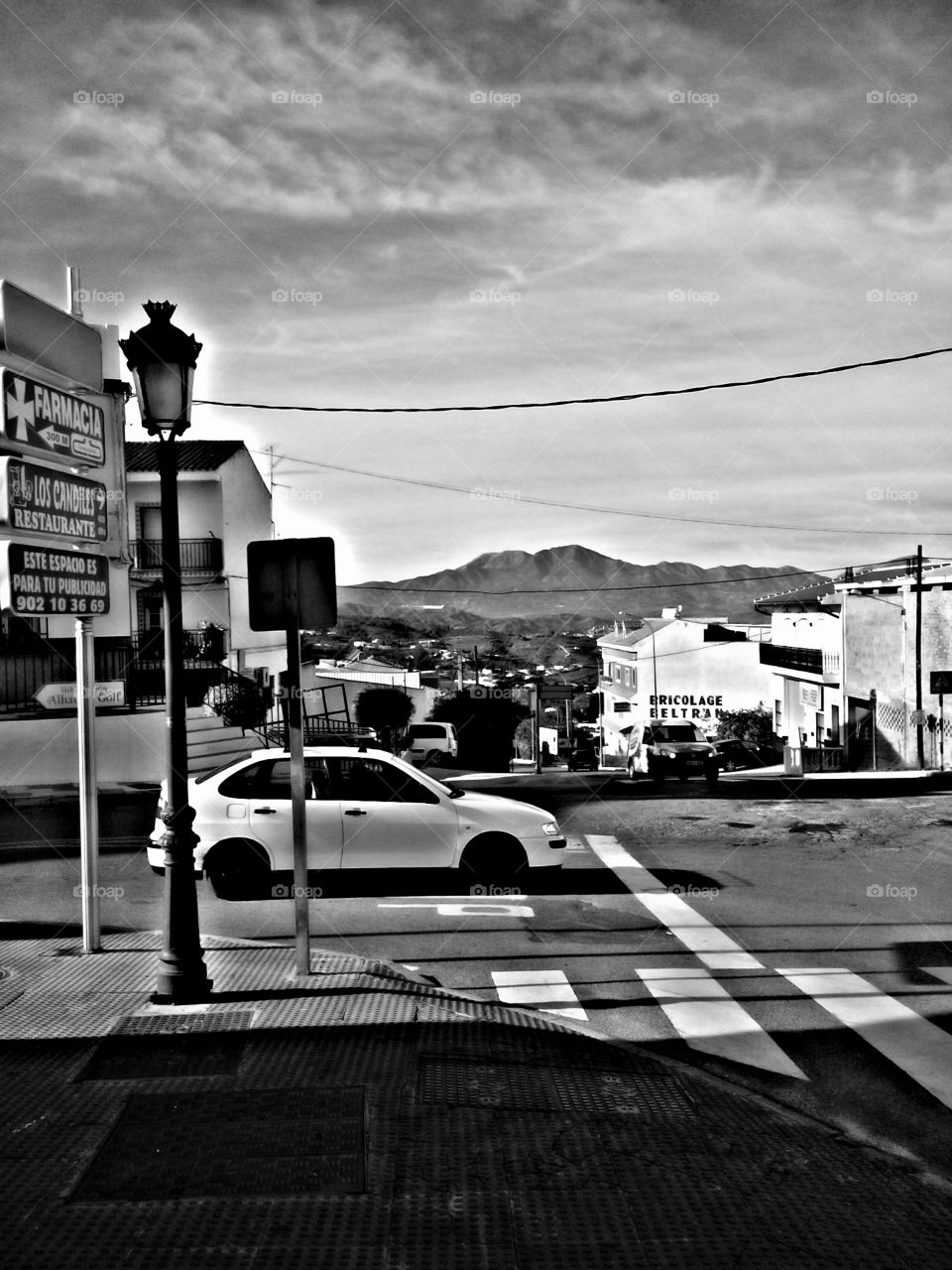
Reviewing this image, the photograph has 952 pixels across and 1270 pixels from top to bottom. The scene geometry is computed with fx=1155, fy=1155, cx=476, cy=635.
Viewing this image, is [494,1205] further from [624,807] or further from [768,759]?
[768,759]

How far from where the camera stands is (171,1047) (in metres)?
6.63

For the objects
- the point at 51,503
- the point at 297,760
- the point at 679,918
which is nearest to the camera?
the point at 51,503

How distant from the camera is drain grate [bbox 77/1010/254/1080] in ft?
20.5

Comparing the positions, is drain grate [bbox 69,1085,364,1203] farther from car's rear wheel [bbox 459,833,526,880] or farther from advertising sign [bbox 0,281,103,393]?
car's rear wheel [bbox 459,833,526,880]

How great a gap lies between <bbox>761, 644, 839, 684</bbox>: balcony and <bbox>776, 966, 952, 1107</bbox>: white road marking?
3615 cm

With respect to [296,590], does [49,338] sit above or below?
above

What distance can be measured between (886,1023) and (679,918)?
3.11 m

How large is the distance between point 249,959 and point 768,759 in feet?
152

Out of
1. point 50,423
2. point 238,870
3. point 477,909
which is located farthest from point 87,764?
point 477,909

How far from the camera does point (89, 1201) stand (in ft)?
15.4

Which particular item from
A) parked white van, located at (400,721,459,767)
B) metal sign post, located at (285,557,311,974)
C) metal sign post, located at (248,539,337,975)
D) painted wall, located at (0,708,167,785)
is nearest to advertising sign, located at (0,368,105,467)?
metal sign post, located at (248,539,337,975)

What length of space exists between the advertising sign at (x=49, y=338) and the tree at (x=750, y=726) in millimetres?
53050

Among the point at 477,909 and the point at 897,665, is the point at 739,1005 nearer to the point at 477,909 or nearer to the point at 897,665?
the point at 477,909

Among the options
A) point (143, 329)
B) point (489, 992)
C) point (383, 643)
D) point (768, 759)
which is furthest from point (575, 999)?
point (383, 643)
